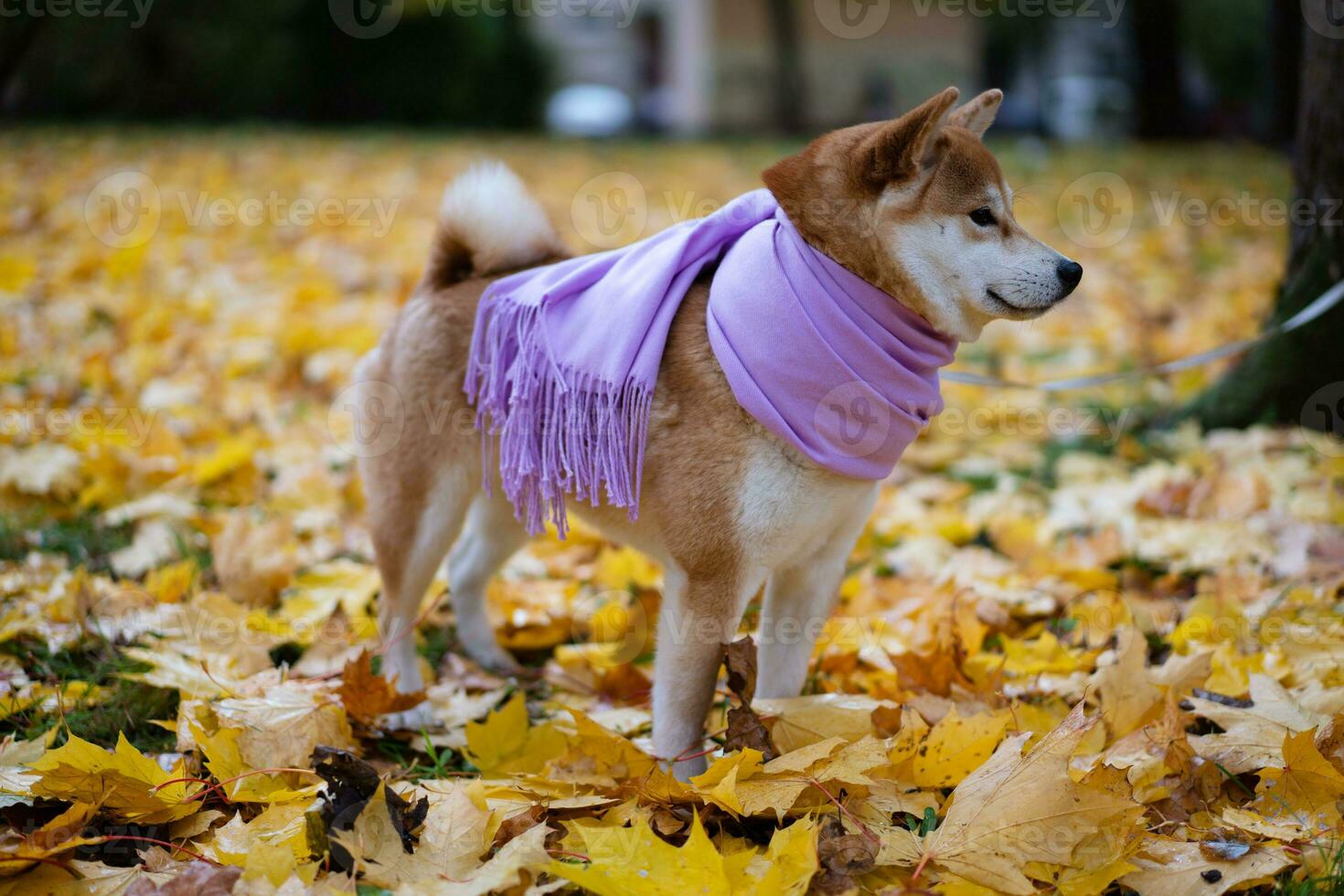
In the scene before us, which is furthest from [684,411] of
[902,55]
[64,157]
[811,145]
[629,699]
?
[902,55]

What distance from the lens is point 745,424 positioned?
2.37 metres

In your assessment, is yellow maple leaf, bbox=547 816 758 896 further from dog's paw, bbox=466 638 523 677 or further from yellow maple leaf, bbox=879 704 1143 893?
dog's paw, bbox=466 638 523 677

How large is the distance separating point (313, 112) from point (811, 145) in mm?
18077

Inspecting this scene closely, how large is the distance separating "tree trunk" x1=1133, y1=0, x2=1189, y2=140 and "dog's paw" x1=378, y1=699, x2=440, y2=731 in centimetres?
1652

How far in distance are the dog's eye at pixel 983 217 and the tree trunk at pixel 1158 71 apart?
15.9 metres

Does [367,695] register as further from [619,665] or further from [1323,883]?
[1323,883]

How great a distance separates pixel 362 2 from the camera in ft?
55.4

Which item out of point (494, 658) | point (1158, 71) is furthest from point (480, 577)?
point (1158, 71)

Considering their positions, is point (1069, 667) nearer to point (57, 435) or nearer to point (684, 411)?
point (684, 411)

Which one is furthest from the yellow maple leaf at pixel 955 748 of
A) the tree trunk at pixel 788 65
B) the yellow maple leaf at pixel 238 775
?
the tree trunk at pixel 788 65

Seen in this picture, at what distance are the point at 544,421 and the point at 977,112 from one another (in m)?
1.24

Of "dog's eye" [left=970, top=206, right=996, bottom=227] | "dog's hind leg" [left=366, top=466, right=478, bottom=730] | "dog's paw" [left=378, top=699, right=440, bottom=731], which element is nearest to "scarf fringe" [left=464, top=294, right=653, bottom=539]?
"dog's hind leg" [left=366, top=466, right=478, bottom=730]

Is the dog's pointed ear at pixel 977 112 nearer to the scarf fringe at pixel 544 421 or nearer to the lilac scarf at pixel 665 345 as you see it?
Result: the lilac scarf at pixel 665 345

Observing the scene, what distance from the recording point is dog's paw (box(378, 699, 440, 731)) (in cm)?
275
